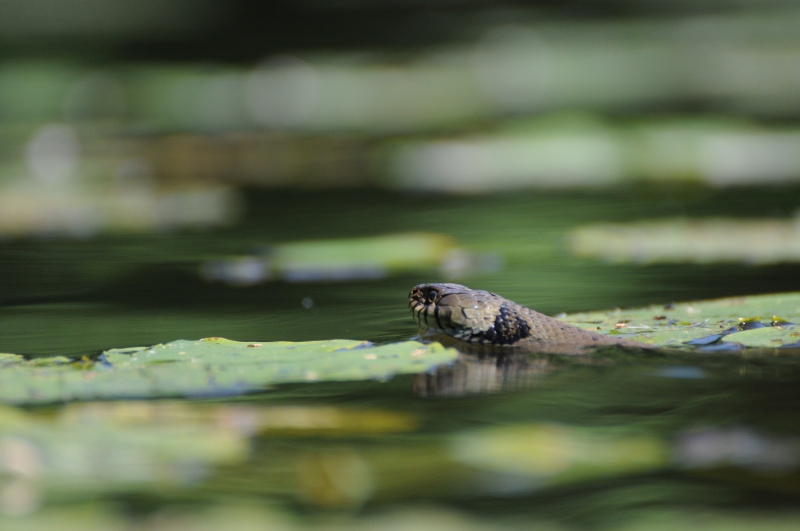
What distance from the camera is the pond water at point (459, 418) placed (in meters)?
1.73

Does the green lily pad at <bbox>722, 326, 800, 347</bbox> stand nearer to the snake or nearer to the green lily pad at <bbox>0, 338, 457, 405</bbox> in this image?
the snake

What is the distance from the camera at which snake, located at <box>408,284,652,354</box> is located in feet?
10.2

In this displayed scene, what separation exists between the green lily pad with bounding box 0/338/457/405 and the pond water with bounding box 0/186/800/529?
0.06m

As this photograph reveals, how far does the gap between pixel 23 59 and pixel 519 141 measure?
7736 mm

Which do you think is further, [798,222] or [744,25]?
[744,25]

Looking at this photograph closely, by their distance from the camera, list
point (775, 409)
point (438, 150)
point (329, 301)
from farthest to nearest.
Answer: point (438, 150), point (329, 301), point (775, 409)

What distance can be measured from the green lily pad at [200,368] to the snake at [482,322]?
74cm

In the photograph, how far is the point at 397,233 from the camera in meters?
5.80

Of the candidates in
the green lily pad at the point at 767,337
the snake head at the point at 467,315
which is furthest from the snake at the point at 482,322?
the green lily pad at the point at 767,337

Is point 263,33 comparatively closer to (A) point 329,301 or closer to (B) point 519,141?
(B) point 519,141

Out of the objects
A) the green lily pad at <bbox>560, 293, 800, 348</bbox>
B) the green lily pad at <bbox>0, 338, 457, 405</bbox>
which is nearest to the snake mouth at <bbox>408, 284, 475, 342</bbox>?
the green lily pad at <bbox>560, 293, 800, 348</bbox>

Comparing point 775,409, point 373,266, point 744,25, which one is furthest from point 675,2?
point 775,409

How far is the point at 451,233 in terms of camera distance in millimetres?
6000

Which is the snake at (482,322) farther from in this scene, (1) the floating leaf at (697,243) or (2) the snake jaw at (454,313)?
(1) the floating leaf at (697,243)
